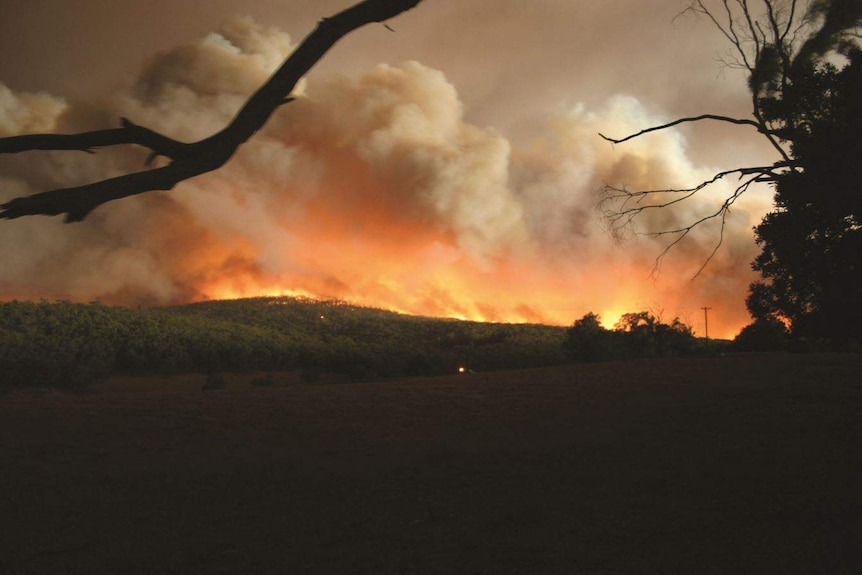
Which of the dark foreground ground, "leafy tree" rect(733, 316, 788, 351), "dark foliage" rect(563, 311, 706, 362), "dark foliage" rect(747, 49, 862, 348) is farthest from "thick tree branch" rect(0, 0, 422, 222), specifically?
"leafy tree" rect(733, 316, 788, 351)

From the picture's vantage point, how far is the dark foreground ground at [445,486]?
5.02 m

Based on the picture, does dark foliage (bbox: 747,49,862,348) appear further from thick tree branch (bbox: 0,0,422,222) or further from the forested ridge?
the forested ridge

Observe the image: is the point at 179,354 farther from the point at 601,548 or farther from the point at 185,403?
the point at 601,548

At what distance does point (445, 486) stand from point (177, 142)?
17.2ft

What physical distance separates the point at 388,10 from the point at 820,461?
23.3 ft

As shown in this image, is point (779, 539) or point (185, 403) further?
point (185, 403)

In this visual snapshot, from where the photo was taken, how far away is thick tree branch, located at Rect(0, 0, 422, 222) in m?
2.94

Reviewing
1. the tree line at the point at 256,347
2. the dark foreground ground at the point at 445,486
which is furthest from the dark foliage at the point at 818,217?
the tree line at the point at 256,347

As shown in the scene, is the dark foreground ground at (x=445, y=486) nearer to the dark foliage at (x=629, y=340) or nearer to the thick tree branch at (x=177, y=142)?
the thick tree branch at (x=177, y=142)

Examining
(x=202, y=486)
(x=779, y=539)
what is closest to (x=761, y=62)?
(x=779, y=539)

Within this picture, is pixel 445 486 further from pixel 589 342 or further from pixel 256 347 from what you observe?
pixel 256 347

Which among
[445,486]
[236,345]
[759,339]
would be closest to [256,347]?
[236,345]

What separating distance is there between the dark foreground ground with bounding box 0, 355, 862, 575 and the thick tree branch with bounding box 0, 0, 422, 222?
9.91ft

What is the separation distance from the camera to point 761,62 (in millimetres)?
11211
